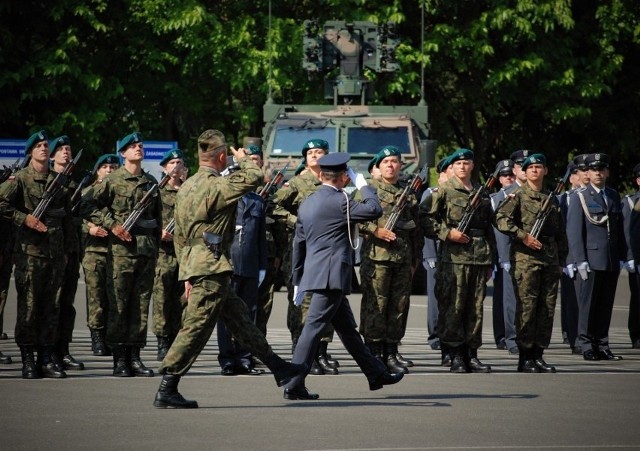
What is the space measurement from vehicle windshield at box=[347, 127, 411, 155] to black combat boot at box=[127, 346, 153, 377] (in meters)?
10.2

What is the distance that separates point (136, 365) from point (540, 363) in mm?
3685

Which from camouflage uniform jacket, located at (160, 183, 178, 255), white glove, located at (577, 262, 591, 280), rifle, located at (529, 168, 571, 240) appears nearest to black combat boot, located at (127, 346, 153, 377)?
camouflage uniform jacket, located at (160, 183, 178, 255)

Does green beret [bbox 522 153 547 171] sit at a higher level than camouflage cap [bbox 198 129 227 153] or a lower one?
lower

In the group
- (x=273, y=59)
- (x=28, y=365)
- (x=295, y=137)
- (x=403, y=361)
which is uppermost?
(x=273, y=59)

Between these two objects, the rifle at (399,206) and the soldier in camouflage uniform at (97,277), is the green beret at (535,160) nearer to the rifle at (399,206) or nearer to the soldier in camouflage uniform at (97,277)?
the rifle at (399,206)

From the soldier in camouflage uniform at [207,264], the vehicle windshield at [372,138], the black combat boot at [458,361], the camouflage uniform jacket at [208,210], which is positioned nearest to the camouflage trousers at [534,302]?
the black combat boot at [458,361]

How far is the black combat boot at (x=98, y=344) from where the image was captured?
15625mm

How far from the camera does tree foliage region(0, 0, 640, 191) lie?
31.9 meters

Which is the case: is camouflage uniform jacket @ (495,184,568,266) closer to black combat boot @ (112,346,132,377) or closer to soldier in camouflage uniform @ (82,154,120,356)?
black combat boot @ (112,346,132,377)

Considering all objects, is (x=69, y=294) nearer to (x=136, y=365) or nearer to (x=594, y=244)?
(x=136, y=365)

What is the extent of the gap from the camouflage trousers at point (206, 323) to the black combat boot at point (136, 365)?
2.23 m

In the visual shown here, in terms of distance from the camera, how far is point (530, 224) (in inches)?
565

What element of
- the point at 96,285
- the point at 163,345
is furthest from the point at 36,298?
the point at 96,285

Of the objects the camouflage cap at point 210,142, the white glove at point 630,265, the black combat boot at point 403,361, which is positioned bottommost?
the black combat boot at point 403,361
